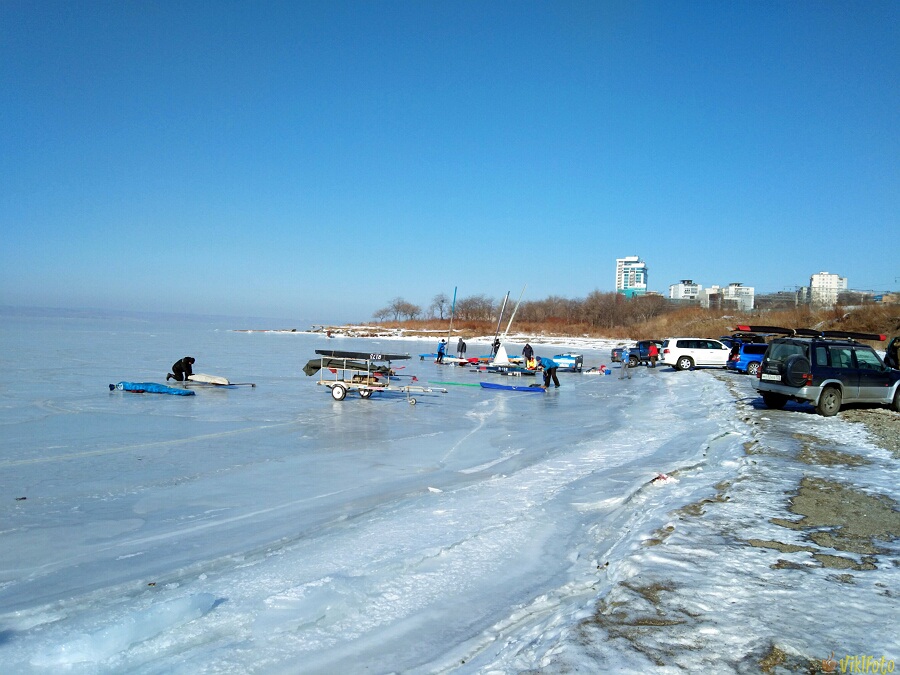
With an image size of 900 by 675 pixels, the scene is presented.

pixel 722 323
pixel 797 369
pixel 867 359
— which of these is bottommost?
pixel 797 369

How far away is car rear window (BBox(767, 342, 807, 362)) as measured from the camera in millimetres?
14134

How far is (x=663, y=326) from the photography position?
68750mm

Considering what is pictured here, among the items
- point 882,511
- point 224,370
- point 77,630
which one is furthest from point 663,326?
point 77,630

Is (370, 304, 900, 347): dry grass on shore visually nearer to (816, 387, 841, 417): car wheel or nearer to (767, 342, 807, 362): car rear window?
(816, 387, 841, 417): car wheel

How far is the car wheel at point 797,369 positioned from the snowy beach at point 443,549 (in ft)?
4.23

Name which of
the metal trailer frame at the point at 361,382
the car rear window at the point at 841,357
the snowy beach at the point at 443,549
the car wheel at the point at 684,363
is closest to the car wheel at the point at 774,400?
the car rear window at the point at 841,357

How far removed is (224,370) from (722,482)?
2228 cm

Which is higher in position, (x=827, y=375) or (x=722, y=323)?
(x=722, y=323)

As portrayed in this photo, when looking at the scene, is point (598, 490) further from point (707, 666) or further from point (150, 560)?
point (150, 560)

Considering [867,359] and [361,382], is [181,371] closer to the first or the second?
[361,382]

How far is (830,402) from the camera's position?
45.9ft

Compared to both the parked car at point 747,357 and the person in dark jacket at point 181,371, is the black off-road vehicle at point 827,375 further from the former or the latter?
the person in dark jacket at point 181,371

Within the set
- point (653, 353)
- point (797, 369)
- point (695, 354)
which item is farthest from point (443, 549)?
point (653, 353)

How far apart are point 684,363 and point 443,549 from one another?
2812 centimetres
